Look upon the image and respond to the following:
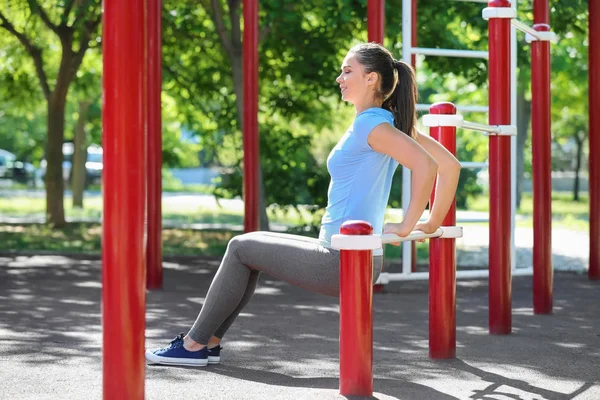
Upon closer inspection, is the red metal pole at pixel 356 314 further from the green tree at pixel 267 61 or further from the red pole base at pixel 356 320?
the green tree at pixel 267 61

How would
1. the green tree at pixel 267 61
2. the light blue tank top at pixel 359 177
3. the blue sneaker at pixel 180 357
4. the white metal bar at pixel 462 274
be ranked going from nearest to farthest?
the light blue tank top at pixel 359 177 < the blue sneaker at pixel 180 357 < the white metal bar at pixel 462 274 < the green tree at pixel 267 61

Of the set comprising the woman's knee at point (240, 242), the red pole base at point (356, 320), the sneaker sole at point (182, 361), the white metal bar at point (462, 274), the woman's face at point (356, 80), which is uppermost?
the woman's face at point (356, 80)

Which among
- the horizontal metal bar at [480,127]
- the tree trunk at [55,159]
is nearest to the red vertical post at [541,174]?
the horizontal metal bar at [480,127]

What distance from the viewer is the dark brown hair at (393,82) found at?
14.9ft

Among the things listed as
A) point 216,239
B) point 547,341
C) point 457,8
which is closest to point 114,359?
point 547,341

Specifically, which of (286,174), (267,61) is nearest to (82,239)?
(286,174)

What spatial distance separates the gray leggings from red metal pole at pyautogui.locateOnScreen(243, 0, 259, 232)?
3.68 m

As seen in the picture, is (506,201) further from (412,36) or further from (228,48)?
(228,48)

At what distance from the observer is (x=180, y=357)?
4992 millimetres

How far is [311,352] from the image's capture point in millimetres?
5590

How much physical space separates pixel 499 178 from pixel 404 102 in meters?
1.71

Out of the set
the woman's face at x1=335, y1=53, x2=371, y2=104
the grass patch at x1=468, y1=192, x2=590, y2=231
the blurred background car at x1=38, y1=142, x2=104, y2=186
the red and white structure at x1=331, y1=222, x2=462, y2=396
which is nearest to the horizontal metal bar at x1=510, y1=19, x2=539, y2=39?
the woman's face at x1=335, y1=53, x2=371, y2=104

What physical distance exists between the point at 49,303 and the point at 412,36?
3740 mm

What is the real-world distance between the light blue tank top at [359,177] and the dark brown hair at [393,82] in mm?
129
